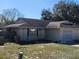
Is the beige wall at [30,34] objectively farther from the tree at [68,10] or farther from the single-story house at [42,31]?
the tree at [68,10]

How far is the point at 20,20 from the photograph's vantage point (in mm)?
33969

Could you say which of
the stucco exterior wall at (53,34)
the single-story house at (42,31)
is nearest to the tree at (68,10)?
the single-story house at (42,31)

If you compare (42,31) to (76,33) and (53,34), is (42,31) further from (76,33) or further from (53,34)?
(76,33)

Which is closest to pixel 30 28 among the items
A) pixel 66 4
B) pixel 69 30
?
pixel 69 30

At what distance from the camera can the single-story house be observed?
93.7 ft

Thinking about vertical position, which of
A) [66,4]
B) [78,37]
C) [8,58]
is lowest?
[78,37]

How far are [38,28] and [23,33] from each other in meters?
3.14

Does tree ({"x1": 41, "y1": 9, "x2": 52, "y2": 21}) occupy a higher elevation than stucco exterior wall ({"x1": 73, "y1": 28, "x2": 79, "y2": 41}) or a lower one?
higher

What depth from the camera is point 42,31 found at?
104 feet

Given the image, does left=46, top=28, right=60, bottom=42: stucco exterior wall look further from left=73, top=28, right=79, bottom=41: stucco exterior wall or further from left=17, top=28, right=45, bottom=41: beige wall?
left=73, top=28, right=79, bottom=41: stucco exterior wall

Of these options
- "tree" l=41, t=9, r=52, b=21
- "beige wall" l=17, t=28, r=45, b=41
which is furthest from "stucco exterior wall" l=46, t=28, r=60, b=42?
"tree" l=41, t=9, r=52, b=21

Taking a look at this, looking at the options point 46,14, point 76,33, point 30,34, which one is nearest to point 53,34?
point 76,33

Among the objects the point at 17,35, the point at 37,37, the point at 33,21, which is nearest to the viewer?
the point at 17,35

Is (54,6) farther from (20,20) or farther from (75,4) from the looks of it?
(20,20)
